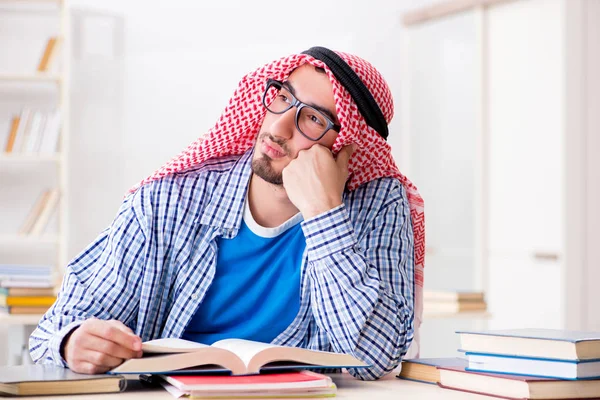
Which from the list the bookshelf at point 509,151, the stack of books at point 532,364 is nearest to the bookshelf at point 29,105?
the bookshelf at point 509,151

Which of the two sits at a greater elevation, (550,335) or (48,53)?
(48,53)

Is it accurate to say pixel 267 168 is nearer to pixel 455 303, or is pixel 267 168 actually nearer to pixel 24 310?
pixel 24 310

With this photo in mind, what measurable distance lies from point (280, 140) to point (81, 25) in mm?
3917

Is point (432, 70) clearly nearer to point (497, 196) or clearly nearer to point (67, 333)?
point (497, 196)

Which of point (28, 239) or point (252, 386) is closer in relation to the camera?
point (252, 386)

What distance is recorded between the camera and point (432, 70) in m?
5.22

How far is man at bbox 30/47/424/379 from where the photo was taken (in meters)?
1.63

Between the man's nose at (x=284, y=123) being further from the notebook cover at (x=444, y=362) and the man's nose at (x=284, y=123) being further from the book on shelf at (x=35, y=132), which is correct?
the book on shelf at (x=35, y=132)

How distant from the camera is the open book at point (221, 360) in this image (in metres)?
1.24

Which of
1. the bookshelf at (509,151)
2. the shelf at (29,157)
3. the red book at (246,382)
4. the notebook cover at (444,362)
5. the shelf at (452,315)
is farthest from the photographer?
the shelf at (29,157)

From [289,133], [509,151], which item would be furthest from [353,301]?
[509,151]

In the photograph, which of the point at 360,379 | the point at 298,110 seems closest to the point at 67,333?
the point at 360,379

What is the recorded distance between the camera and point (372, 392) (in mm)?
1373

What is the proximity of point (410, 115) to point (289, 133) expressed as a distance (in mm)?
3655
